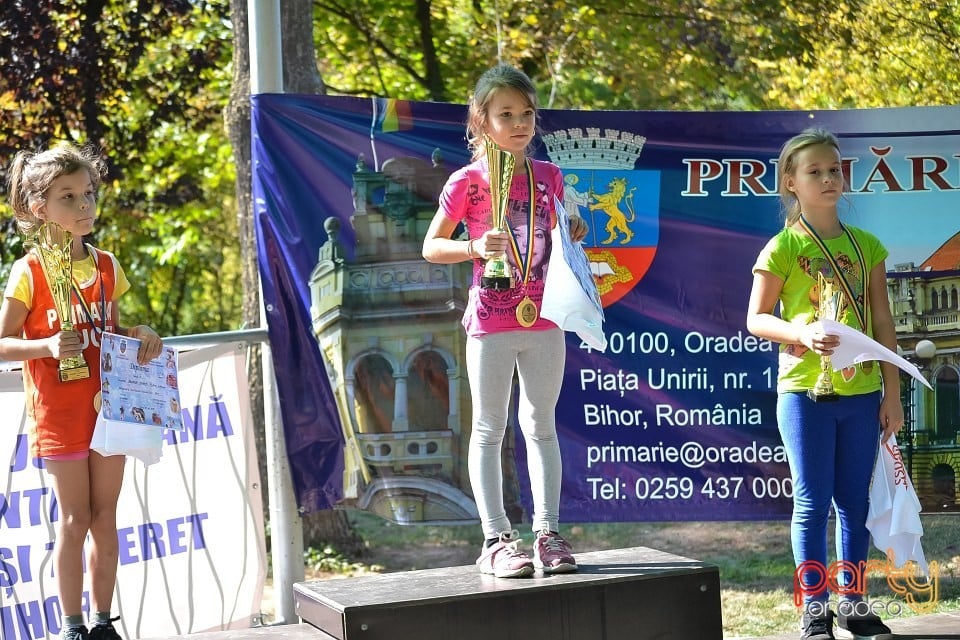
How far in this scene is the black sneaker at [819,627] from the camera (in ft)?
13.3

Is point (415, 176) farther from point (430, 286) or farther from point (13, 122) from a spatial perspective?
point (13, 122)

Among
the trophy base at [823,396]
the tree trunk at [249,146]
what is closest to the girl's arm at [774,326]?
the trophy base at [823,396]

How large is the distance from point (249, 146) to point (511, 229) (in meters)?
3.28

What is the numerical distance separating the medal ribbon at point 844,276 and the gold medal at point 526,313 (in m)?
1.06

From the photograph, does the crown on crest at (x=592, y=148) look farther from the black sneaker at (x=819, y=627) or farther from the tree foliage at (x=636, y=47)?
the tree foliage at (x=636, y=47)

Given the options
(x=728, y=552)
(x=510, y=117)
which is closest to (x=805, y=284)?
(x=510, y=117)

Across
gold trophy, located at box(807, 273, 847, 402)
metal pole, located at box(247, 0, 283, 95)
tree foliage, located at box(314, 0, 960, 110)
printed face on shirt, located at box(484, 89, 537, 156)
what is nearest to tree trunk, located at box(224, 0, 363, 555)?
metal pole, located at box(247, 0, 283, 95)

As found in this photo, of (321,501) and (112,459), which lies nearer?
(112,459)

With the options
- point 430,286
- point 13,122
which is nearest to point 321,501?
point 430,286

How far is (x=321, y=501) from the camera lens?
5270 mm

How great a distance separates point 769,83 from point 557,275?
941 cm

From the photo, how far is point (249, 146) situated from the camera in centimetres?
679

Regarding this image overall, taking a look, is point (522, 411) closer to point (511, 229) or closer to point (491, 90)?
point (511, 229)

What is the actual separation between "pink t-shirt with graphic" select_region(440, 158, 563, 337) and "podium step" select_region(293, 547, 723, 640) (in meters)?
0.86
